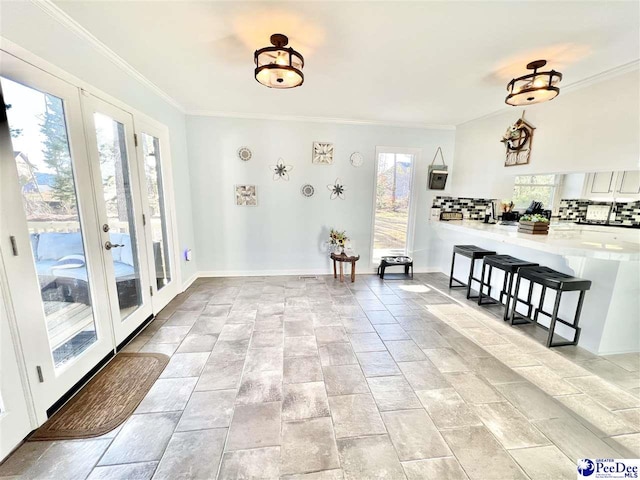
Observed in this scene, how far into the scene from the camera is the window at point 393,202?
446 cm

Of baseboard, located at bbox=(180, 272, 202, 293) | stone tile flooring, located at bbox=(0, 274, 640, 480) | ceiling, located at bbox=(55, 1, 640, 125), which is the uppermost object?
ceiling, located at bbox=(55, 1, 640, 125)

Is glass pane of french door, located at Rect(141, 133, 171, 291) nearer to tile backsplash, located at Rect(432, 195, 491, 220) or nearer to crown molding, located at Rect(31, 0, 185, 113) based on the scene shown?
crown molding, located at Rect(31, 0, 185, 113)

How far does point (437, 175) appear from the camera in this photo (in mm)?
4469

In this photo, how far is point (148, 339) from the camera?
258 centimetres

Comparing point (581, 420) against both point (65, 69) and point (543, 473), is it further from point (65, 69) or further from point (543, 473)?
point (65, 69)

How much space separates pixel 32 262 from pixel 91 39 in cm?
173

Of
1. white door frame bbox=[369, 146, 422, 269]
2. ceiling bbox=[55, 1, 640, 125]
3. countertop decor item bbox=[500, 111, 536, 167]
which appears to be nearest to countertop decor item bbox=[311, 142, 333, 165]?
white door frame bbox=[369, 146, 422, 269]

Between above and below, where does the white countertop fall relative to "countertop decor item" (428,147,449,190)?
below

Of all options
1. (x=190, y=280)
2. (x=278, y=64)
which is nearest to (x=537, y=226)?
(x=278, y=64)

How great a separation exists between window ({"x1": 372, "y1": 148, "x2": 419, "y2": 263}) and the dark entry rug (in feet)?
12.0

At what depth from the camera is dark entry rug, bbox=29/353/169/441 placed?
1.60 meters

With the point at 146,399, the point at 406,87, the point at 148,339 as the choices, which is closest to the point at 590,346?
the point at 406,87

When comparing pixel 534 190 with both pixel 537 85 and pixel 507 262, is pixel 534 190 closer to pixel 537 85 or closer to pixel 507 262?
pixel 507 262

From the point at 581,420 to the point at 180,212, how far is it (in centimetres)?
454
